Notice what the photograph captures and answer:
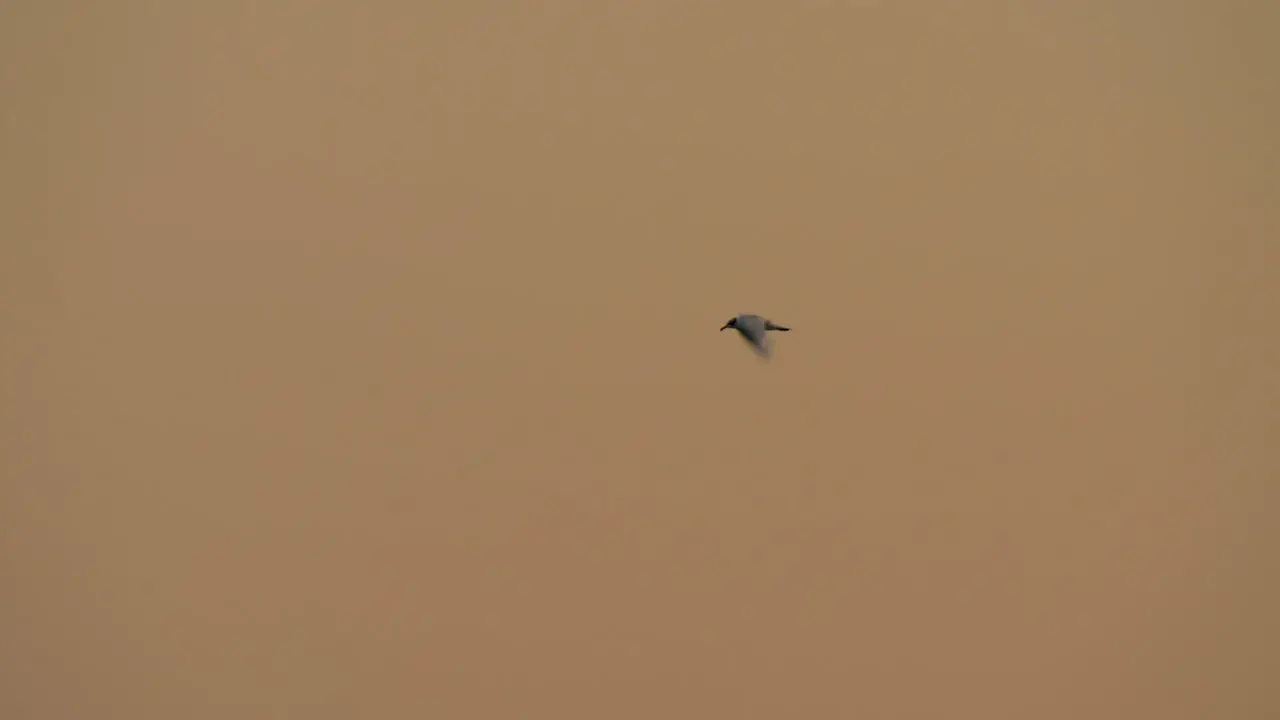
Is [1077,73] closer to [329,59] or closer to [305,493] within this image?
[329,59]

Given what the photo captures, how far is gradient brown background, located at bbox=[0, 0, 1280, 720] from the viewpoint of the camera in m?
1.64

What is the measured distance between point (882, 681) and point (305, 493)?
740 millimetres

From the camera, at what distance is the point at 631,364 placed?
170 centimetres

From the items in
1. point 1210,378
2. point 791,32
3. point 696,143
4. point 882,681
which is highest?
point 791,32

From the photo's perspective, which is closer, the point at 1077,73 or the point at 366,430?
the point at 366,430

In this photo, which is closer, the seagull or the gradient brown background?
the seagull

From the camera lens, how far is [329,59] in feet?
5.52

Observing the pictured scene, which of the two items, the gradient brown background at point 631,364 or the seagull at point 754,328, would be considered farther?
the gradient brown background at point 631,364

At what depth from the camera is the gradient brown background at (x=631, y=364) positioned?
5.38ft

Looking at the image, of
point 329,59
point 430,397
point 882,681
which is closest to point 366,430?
point 430,397

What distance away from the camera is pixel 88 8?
164 centimetres

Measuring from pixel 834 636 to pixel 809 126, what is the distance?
64 centimetres

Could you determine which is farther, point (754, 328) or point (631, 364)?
point (631, 364)

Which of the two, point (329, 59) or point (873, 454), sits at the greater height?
point (329, 59)
